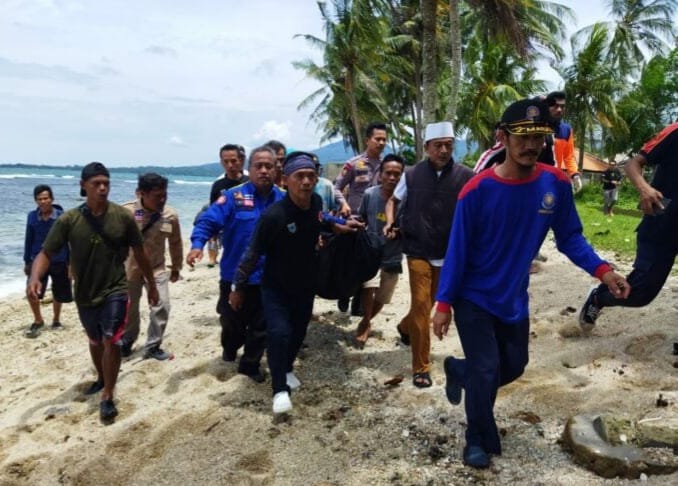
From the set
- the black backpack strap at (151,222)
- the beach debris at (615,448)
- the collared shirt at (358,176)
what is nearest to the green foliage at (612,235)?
the collared shirt at (358,176)

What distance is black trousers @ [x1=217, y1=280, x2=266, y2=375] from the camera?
4.83 m

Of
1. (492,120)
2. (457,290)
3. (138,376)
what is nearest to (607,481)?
(457,290)

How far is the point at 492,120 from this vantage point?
30250mm

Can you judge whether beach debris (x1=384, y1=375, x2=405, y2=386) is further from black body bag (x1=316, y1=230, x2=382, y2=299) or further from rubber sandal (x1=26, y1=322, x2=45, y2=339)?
rubber sandal (x1=26, y1=322, x2=45, y2=339)

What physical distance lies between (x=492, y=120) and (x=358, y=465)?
2913cm

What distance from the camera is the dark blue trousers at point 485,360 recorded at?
3076mm

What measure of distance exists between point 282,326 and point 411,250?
1223 millimetres

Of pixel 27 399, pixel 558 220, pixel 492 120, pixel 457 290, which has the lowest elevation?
pixel 27 399

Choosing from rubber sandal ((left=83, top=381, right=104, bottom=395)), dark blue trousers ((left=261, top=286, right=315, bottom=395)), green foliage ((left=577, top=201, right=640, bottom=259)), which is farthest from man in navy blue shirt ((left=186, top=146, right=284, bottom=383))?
green foliage ((left=577, top=201, right=640, bottom=259))

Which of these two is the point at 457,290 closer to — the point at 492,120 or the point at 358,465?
the point at 358,465

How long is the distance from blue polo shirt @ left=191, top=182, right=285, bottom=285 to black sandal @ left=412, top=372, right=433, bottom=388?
148 cm

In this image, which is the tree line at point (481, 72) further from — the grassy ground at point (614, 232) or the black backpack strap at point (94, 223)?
the black backpack strap at point (94, 223)

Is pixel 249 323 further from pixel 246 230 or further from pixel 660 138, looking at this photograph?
pixel 660 138

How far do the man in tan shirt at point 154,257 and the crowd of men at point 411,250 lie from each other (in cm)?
1
